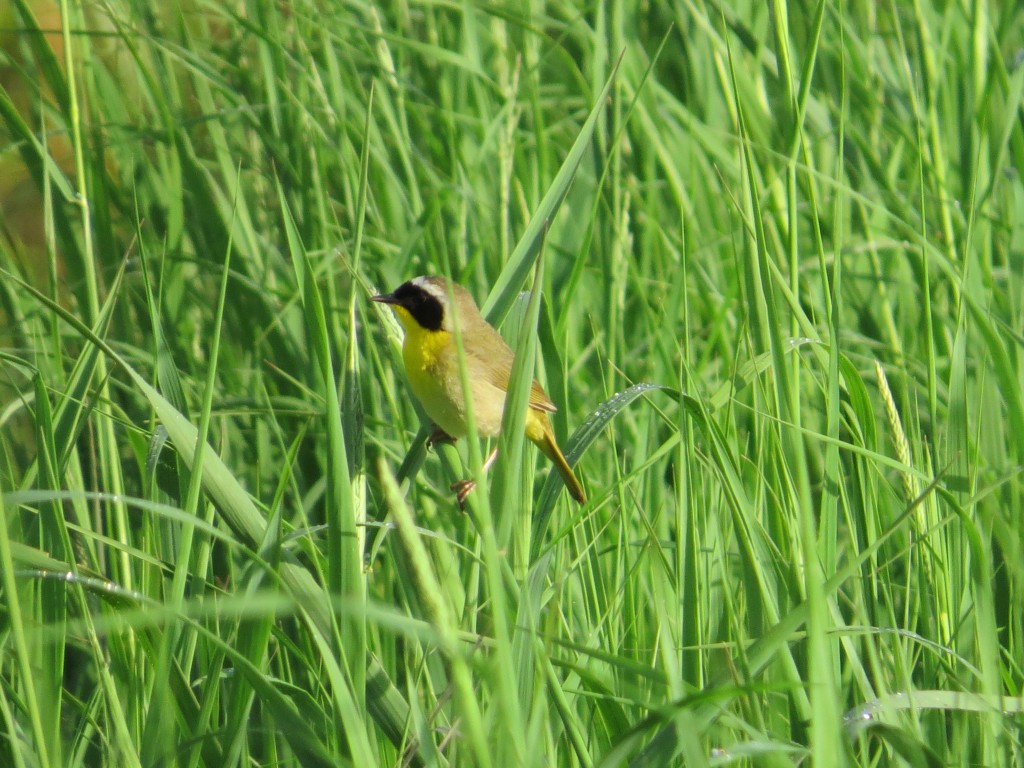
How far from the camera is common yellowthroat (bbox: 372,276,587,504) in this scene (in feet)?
9.51

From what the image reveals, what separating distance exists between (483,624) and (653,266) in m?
1.84

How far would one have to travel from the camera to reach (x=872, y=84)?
396 centimetres

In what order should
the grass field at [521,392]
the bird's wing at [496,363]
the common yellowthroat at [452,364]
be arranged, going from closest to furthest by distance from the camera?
the grass field at [521,392] → the common yellowthroat at [452,364] → the bird's wing at [496,363]

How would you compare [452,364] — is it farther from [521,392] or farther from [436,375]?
[521,392]

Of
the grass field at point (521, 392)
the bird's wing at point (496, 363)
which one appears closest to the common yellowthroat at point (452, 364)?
the bird's wing at point (496, 363)

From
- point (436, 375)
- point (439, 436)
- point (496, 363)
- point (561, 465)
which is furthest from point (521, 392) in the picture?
point (496, 363)

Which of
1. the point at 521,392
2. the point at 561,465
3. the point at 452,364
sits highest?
the point at 521,392

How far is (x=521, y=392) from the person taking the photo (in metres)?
1.86

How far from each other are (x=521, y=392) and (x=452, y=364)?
4.42 ft

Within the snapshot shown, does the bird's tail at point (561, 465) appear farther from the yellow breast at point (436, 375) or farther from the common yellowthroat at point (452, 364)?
the yellow breast at point (436, 375)

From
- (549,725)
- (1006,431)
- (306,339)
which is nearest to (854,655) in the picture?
(549,725)

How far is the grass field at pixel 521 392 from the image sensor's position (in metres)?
1.73

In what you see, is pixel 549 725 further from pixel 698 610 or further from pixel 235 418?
pixel 235 418

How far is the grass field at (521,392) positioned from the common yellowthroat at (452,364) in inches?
4.8
